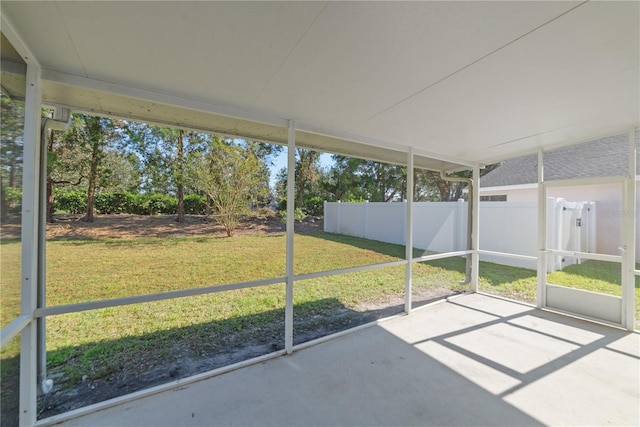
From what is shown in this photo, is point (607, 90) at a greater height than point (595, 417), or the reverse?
point (607, 90)

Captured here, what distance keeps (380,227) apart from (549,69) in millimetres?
5740

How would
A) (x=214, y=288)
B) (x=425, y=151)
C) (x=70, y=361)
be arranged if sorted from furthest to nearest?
(x=425, y=151) → (x=70, y=361) → (x=214, y=288)

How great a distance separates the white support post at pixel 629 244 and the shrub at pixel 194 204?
335 inches

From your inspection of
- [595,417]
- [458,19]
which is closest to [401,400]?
[595,417]

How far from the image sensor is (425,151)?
382 cm

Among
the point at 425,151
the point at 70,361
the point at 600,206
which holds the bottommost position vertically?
the point at 70,361

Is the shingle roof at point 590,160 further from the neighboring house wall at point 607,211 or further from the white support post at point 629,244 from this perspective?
the neighboring house wall at point 607,211

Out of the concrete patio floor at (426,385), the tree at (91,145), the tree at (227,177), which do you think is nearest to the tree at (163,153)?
the tree at (227,177)

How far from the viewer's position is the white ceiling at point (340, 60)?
120 cm

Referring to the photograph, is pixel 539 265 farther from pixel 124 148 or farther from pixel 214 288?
pixel 124 148

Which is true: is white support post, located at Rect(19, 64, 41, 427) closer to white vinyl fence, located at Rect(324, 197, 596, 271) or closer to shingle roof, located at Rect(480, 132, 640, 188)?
white vinyl fence, located at Rect(324, 197, 596, 271)

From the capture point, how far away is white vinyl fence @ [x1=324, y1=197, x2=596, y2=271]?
372cm

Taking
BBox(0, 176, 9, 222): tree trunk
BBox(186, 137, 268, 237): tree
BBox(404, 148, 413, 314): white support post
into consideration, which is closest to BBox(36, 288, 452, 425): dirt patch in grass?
BBox(404, 148, 413, 314): white support post

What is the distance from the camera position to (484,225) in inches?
246
